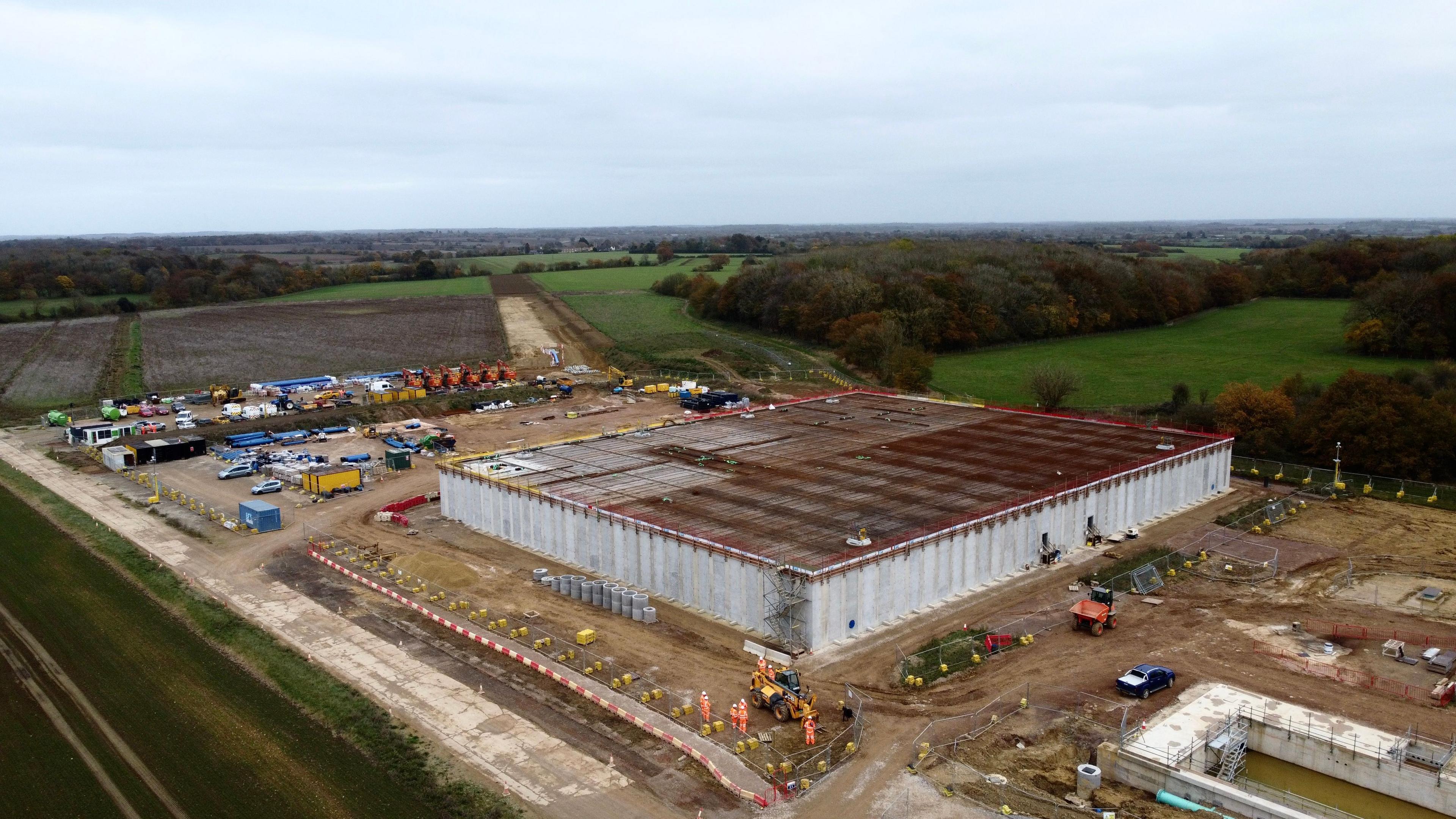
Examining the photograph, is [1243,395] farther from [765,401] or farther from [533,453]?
[533,453]

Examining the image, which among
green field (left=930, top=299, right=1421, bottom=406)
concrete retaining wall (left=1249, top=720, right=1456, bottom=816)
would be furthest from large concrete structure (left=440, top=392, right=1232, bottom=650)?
green field (left=930, top=299, right=1421, bottom=406)

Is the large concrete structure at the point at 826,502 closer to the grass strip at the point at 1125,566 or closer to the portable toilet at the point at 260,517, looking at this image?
the grass strip at the point at 1125,566


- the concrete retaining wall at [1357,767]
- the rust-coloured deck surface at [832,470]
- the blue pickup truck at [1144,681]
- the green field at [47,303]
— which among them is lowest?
the concrete retaining wall at [1357,767]

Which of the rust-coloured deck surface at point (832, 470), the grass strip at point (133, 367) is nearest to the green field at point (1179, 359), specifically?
the rust-coloured deck surface at point (832, 470)

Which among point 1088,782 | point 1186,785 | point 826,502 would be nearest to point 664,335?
point 826,502

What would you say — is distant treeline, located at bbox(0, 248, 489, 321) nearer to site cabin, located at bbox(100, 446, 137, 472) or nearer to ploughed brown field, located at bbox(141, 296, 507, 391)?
ploughed brown field, located at bbox(141, 296, 507, 391)

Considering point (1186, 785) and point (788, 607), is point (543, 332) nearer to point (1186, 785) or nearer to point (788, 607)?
point (788, 607)
